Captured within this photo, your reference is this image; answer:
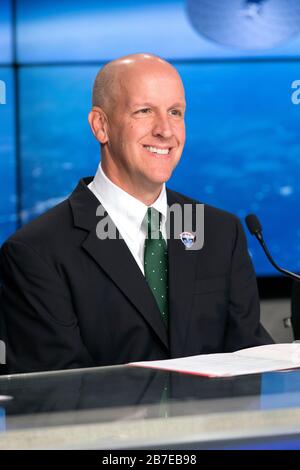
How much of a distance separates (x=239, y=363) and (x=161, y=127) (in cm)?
89

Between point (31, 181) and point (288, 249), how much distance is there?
124cm

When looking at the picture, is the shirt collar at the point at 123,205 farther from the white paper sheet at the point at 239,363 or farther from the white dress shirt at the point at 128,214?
the white paper sheet at the point at 239,363

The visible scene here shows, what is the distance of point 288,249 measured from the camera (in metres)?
4.38

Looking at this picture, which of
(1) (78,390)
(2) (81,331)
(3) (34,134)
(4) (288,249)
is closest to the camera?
(1) (78,390)

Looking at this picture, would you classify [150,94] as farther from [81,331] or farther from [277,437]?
[277,437]

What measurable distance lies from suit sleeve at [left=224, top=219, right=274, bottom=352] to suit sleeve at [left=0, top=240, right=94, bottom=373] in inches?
17.7

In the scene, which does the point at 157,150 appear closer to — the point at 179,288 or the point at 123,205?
the point at 123,205

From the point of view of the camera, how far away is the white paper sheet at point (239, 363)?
1846 mm

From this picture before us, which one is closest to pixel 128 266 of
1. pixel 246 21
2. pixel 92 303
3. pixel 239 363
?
pixel 92 303

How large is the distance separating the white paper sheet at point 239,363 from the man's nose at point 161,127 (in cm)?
73

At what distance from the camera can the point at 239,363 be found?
6.42 feet

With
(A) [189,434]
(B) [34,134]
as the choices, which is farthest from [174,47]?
(A) [189,434]

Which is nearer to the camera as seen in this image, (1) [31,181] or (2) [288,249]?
(1) [31,181]


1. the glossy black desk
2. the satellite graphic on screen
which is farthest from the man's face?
the satellite graphic on screen
